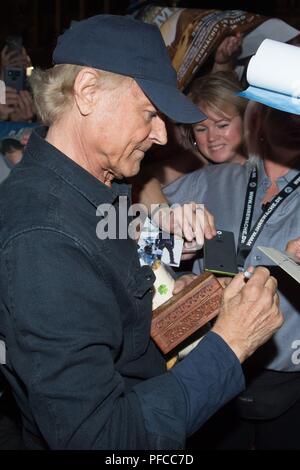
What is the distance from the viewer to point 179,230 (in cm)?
167

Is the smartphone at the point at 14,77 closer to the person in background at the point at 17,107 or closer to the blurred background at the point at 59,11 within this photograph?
the person in background at the point at 17,107

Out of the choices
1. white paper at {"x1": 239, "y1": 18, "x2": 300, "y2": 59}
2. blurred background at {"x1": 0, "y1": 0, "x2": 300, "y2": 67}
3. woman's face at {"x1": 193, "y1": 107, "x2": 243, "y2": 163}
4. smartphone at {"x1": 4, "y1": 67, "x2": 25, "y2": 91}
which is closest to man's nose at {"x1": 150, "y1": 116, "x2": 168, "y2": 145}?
woman's face at {"x1": 193, "y1": 107, "x2": 243, "y2": 163}

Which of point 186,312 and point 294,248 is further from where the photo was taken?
point 294,248

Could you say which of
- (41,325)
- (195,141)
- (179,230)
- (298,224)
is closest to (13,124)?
(195,141)

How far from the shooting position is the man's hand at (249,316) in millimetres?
1202

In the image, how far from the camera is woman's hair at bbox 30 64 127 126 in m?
1.14

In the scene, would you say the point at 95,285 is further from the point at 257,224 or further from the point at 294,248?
the point at 257,224

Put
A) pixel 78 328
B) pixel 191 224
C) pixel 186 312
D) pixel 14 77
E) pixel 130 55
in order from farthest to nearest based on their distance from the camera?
pixel 14 77 → pixel 191 224 → pixel 186 312 → pixel 130 55 → pixel 78 328

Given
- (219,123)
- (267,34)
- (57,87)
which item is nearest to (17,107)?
(219,123)

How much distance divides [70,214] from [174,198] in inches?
40.2

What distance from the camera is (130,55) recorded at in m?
1.14

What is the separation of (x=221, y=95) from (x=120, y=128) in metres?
1.33

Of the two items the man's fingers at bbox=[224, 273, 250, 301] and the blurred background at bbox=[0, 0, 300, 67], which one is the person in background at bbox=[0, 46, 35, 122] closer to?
the blurred background at bbox=[0, 0, 300, 67]
